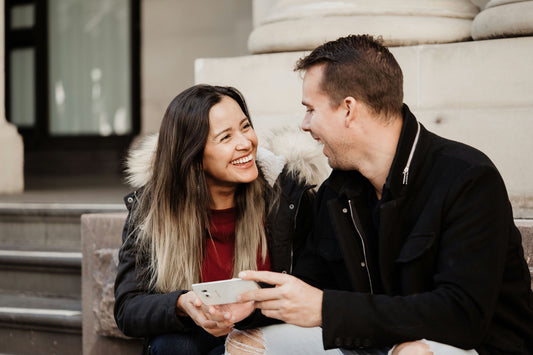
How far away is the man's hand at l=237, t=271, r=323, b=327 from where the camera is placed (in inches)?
89.4

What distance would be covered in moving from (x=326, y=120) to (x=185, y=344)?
40.5 inches

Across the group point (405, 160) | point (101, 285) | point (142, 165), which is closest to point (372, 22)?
point (142, 165)

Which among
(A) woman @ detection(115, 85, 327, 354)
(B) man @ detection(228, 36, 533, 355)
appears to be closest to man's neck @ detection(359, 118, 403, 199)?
(B) man @ detection(228, 36, 533, 355)

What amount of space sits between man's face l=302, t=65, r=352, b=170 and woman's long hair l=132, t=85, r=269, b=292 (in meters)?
0.58

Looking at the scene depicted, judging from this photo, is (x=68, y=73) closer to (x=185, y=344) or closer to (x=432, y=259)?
(x=185, y=344)

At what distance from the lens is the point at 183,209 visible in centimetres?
312

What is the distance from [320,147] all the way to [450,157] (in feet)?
3.16

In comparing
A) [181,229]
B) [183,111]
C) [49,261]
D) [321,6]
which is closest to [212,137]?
[183,111]

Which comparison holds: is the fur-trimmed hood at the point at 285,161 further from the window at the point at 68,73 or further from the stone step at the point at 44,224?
the window at the point at 68,73

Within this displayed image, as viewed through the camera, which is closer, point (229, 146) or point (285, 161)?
point (229, 146)

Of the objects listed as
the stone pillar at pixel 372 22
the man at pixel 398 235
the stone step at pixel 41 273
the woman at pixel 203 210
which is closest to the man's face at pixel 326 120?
the man at pixel 398 235

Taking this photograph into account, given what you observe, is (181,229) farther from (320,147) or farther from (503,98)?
(503,98)

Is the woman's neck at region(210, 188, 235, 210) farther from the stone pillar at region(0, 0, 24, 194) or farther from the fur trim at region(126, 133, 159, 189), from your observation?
the stone pillar at region(0, 0, 24, 194)

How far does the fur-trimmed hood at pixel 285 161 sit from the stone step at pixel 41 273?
1.41 m
